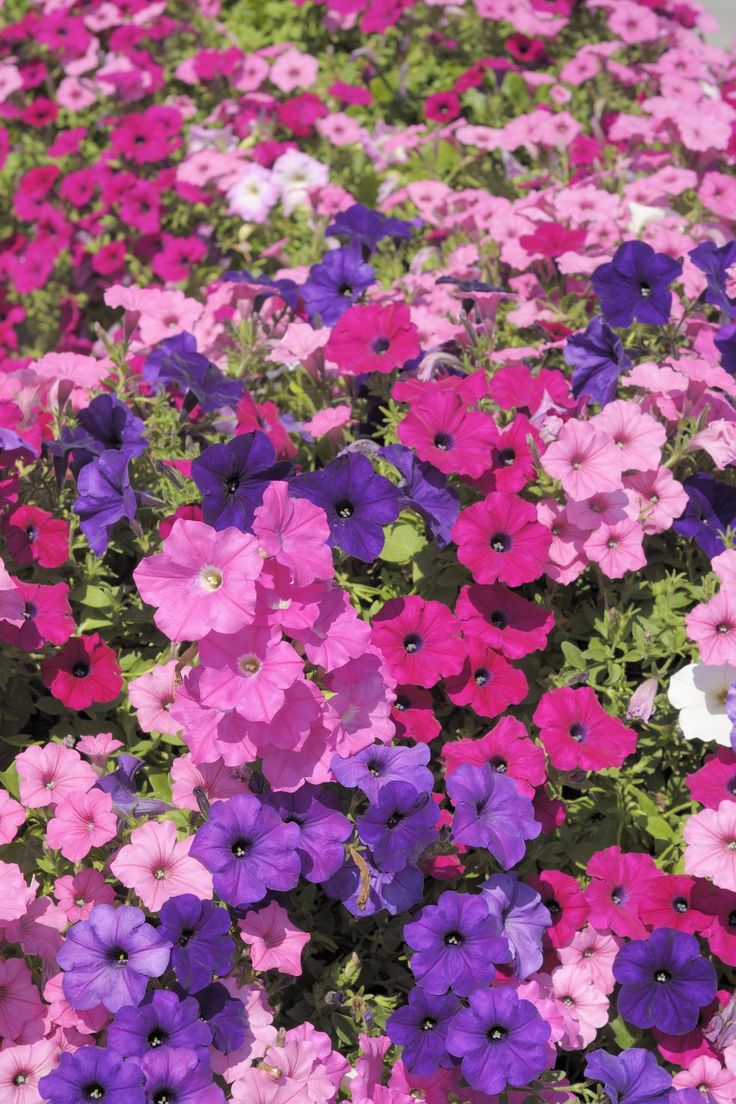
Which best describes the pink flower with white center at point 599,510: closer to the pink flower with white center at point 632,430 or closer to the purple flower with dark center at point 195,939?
the pink flower with white center at point 632,430

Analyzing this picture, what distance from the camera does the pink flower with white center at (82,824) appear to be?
220cm

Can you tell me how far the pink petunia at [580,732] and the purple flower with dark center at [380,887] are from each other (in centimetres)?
38

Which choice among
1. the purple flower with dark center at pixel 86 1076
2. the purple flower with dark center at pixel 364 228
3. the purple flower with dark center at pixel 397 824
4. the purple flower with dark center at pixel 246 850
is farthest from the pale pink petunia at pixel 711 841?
the purple flower with dark center at pixel 364 228

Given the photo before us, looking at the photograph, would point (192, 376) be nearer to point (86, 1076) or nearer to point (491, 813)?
point (491, 813)

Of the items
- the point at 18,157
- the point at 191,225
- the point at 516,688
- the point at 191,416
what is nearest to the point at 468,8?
the point at 191,225

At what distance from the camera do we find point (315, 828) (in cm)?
215

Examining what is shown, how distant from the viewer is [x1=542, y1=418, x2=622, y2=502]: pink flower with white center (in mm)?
2467

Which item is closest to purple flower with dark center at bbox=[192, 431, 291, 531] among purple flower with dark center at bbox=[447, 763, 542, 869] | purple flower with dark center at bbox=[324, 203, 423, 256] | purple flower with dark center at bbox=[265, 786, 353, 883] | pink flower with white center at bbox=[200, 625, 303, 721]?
pink flower with white center at bbox=[200, 625, 303, 721]

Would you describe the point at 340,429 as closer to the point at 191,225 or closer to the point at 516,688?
the point at 516,688

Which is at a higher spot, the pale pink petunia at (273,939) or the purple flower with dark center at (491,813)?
the purple flower with dark center at (491,813)

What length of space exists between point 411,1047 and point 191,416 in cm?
167

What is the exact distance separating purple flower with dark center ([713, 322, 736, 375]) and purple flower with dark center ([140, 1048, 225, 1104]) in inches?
79.2

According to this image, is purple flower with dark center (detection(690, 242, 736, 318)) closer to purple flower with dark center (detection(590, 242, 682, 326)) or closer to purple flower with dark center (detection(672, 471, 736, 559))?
purple flower with dark center (detection(590, 242, 682, 326))

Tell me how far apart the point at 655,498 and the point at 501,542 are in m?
0.42
